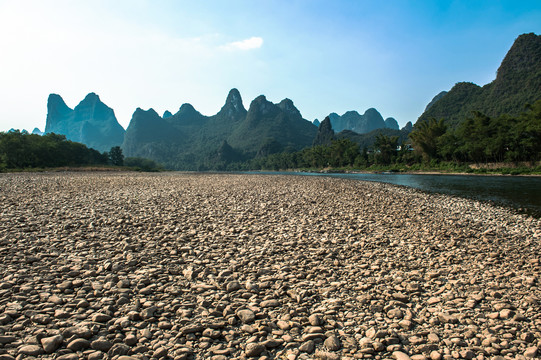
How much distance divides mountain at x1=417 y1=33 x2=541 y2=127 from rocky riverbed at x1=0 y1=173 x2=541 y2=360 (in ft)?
531

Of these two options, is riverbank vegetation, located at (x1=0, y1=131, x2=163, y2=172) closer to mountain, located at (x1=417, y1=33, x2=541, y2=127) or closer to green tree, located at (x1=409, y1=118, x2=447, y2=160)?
green tree, located at (x1=409, y1=118, x2=447, y2=160)

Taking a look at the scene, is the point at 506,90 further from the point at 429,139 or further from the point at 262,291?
the point at 262,291

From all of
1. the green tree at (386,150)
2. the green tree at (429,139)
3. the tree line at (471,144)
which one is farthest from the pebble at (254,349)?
the green tree at (386,150)

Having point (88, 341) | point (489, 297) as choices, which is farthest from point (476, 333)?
point (88, 341)

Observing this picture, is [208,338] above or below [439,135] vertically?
below

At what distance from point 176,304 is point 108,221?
800 cm

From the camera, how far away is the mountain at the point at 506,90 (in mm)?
132125

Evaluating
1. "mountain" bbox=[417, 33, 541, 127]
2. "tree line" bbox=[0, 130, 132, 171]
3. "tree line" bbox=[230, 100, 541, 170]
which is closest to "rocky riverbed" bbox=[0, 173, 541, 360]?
"tree line" bbox=[230, 100, 541, 170]

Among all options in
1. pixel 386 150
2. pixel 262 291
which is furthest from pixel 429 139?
pixel 262 291

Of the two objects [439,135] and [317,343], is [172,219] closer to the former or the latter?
[317,343]

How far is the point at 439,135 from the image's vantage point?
94.6m

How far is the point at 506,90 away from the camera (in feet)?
477

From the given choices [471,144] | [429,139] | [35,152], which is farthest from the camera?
[429,139]

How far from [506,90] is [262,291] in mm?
Answer: 197925
